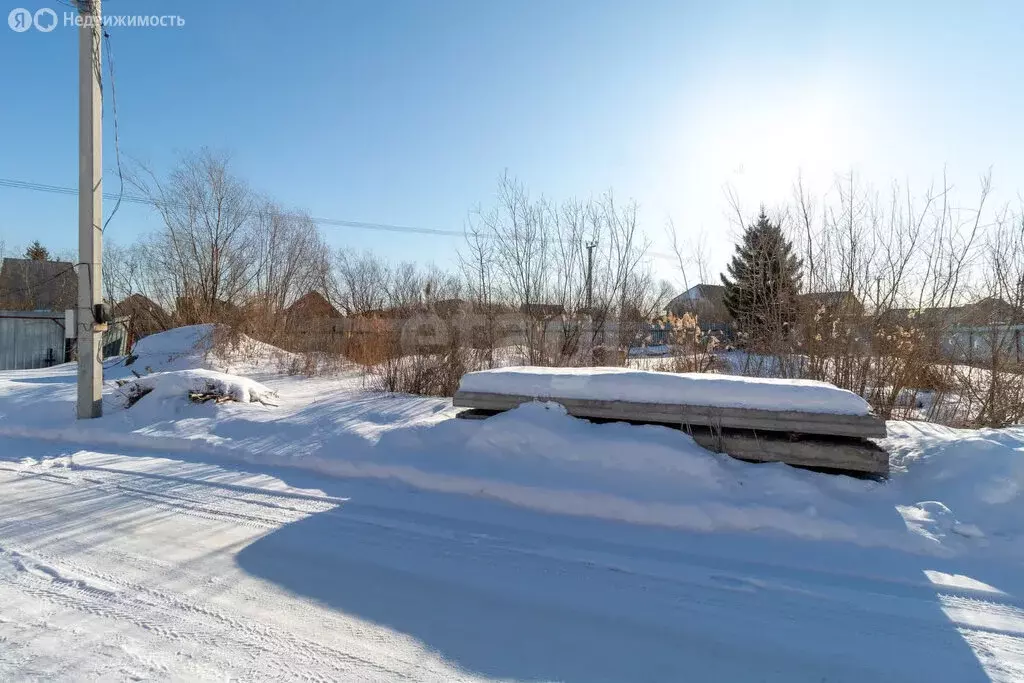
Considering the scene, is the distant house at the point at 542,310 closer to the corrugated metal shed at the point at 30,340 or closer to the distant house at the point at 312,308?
the distant house at the point at 312,308

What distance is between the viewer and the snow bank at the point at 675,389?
13.7 ft

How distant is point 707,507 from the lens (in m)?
3.83

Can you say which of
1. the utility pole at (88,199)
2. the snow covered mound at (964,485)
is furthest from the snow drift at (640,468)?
the utility pole at (88,199)

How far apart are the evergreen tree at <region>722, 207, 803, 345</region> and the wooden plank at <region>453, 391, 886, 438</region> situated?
4.61 metres

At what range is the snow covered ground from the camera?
231cm

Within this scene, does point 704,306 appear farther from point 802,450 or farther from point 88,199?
point 88,199

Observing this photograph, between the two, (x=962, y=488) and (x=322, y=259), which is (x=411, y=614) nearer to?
(x=962, y=488)

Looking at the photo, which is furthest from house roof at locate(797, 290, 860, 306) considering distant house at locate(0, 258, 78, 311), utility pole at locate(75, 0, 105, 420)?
distant house at locate(0, 258, 78, 311)

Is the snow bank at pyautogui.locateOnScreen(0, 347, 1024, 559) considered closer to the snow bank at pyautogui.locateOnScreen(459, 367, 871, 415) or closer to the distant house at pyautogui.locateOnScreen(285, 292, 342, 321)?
the snow bank at pyautogui.locateOnScreen(459, 367, 871, 415)

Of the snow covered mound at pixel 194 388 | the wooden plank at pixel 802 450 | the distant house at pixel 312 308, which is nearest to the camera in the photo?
the wooden plank at pixel 802 450

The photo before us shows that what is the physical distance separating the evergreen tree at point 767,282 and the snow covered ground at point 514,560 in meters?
3.32

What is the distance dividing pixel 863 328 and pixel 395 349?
795 centimetres

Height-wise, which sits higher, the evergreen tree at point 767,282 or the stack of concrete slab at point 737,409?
the evergreen tree at point 767,282

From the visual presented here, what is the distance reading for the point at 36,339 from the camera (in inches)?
788
